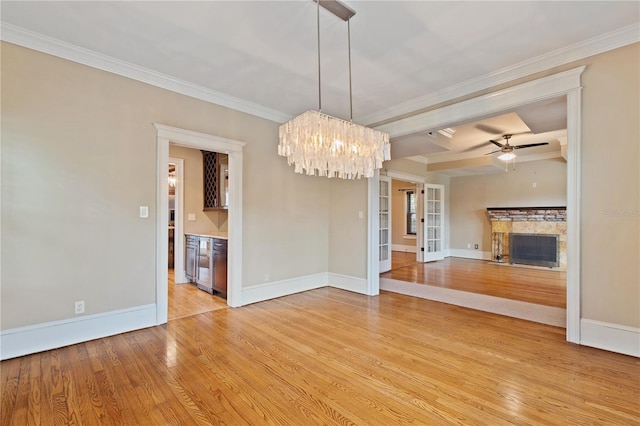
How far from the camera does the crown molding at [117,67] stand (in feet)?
8.64

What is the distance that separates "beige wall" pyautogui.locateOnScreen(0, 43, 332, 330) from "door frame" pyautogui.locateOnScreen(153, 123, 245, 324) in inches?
3.1

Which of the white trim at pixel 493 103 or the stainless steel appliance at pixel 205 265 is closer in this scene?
the white trim at pixel 493 103

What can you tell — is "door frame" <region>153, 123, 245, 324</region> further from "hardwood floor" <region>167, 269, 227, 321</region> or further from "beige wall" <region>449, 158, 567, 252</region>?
"beige wall" <region>449, 158, 567, 252</region>

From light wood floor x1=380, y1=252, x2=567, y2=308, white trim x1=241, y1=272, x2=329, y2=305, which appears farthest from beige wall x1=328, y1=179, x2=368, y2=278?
light wood floor x1=380, y1=252, x2=567, y2=308

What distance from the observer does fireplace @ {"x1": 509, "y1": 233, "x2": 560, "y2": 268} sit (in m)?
6.91

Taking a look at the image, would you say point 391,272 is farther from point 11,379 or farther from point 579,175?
point 11,379

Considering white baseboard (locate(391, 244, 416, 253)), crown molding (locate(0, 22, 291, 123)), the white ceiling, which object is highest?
the white ceiling

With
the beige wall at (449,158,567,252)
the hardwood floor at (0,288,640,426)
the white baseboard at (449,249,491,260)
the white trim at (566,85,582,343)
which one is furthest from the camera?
the white baseboard at (449,249,491,260)

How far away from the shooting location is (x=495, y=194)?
26.5 feet

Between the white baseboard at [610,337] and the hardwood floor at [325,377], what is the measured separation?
0.09 m

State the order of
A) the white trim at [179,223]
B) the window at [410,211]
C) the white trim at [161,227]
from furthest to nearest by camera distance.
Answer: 1. the window at [410,211]
2. the white trim at [179,223]
3. the white trim at [161,227]

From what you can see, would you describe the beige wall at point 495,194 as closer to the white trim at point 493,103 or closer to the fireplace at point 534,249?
the fireplace at point 534,249

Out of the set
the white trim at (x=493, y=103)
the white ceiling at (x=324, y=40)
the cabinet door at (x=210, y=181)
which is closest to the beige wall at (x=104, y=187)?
the white trim at (x=493, y=103)

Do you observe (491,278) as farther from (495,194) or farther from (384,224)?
(495,194)
